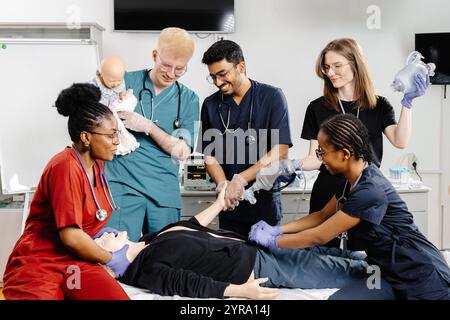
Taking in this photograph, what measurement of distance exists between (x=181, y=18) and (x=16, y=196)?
1.47m

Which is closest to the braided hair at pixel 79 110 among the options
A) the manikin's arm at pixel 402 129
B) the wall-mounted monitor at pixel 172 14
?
the manikin's arm at pixel 402 129

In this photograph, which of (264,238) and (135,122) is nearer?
(264,238)

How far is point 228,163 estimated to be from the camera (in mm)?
2322

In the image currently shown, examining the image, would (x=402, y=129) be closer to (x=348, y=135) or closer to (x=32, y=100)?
(x=348, y=135)

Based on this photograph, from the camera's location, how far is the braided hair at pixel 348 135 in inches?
67.9

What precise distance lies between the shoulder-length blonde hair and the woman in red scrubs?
94 cm

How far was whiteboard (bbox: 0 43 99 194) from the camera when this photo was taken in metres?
3.02

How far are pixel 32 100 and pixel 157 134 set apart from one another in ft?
4.22

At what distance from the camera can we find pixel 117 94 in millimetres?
2143

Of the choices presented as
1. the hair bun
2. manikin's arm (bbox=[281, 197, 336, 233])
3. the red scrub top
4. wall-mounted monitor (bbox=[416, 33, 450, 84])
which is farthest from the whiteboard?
wall-mounted monitor (bbox=[416, 33, 450, 84])

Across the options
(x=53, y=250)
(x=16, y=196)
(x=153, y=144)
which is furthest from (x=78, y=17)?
(x=53, y=250)

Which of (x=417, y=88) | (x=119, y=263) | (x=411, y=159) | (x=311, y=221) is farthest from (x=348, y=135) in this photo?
(x=411, y=159)

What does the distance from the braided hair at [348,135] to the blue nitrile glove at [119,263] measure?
812 millimetres
